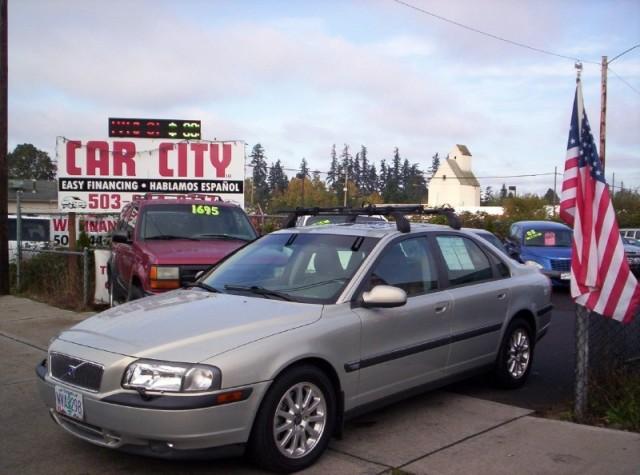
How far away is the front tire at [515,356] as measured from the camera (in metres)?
6.54

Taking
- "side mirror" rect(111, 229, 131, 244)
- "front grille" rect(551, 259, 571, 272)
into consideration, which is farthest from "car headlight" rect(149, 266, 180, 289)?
"front grille" rect(551, 259, 571, 272)

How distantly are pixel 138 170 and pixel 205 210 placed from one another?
647 cm

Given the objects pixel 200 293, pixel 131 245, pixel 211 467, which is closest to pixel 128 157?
pixel 131 245

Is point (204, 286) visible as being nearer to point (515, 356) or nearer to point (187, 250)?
point (515, 356)

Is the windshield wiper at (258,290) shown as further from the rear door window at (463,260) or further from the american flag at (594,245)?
the american flag at (594,245)

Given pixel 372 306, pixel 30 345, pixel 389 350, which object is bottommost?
pixel 30 345

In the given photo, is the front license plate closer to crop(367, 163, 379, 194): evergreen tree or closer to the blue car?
the blue car

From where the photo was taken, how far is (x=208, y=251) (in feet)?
30.0

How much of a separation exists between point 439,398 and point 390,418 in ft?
2.65

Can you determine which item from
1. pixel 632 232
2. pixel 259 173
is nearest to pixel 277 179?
pixel 259 173

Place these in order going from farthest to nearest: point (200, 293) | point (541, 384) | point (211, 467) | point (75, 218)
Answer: point (75, 218) < point (541, 384) < point (200, 293) < point (211, 467)

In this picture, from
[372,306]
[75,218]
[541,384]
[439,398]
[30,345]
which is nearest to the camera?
[372,306]

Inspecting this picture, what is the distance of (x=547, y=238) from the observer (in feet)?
53.8

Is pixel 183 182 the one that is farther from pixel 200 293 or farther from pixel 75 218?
pixel 200 293
